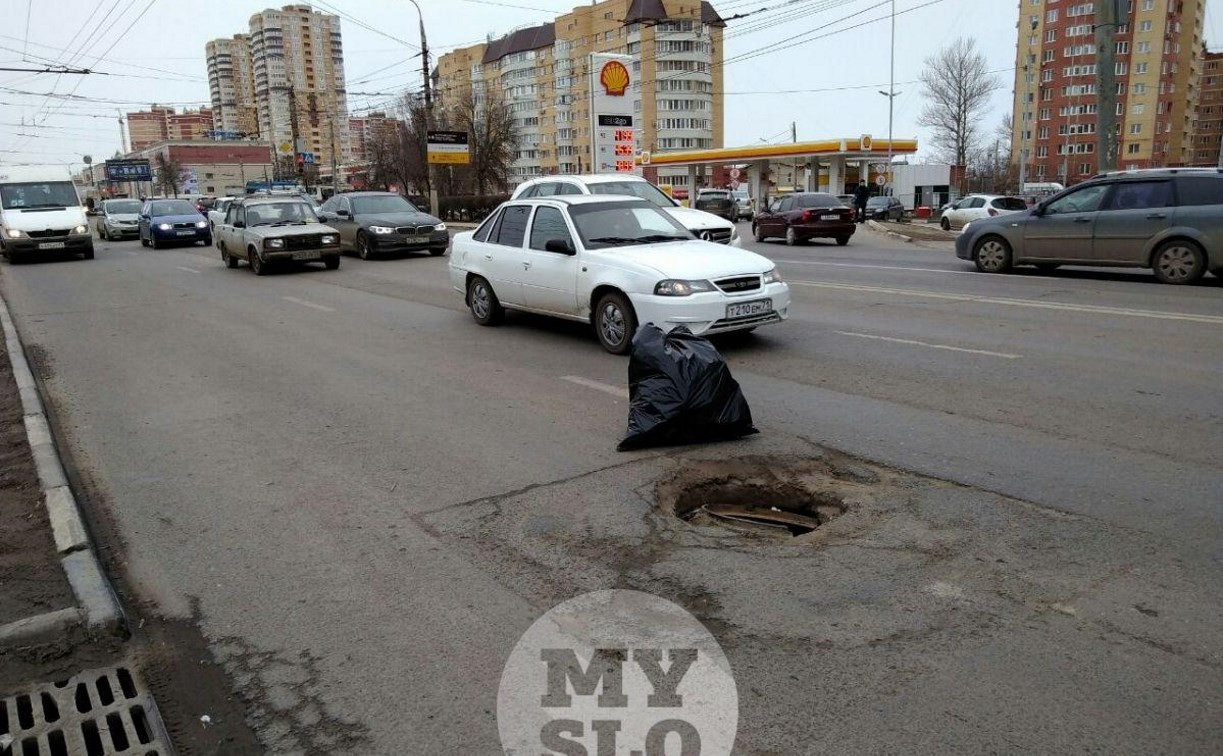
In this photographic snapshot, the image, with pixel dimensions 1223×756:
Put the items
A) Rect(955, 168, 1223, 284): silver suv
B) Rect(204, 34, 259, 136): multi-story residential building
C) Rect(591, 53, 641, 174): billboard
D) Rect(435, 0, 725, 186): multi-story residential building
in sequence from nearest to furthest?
Rect(955, 168, 1223, 284): silver suv, Rect(591, 53, 641, 174): billboard, Rect(204, 34, 259, 136): multi-story residential building, Rect(435, 0, 725, 186): multi-story residential building

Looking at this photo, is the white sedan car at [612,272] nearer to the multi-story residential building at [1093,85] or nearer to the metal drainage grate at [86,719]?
the metal drainage grate at [86,719]

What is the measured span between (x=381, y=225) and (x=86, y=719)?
20487mm

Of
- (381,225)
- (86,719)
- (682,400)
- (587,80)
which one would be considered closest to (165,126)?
(587,80)

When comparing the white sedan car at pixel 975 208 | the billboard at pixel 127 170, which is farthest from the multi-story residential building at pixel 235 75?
the white sedan car at pixel 975 208

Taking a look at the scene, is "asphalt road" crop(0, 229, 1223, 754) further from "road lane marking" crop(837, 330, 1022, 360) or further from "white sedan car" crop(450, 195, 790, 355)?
"white sedan car" crop(450, 195, 790, 355)

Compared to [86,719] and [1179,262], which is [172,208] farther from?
[86,719]

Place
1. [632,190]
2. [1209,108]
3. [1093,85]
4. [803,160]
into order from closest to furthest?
1. [632,190]
2. [803,160]
3. [1093,85]
4. [1209,108]

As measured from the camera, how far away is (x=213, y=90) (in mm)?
74062

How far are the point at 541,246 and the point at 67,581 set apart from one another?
6828 mm

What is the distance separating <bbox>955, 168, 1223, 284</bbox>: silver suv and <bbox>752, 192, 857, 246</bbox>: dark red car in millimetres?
9830

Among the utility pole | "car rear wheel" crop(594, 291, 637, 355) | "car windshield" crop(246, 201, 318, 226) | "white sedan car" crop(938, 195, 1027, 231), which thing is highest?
the utility pole

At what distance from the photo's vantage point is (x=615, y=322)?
917 centimetres

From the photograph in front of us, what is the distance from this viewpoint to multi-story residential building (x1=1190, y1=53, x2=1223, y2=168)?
120m

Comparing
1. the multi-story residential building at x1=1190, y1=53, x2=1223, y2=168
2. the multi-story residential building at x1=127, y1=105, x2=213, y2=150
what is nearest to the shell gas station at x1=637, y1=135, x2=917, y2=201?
the multi-story residential building at x1=127, y1=105, x2=213, y2=150
